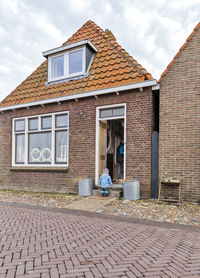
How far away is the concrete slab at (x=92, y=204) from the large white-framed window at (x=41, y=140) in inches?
98.4

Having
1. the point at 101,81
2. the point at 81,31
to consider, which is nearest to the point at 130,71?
the point at 101,81

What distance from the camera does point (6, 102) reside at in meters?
11.2

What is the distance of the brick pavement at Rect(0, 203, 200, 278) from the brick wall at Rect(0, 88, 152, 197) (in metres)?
2.78

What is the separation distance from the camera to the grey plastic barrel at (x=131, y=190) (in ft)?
24.6

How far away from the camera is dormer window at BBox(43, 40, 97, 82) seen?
31.5 feet

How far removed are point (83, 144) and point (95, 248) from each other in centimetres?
564

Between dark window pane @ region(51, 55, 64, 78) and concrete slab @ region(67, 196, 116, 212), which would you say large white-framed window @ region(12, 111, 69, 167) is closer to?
dark window pane @ region(51, 55, 64, 78)

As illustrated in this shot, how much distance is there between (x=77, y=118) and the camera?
30.2 ft

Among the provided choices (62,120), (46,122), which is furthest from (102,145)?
(46,122)

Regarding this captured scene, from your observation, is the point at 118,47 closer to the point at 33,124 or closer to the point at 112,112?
the point at 112,112

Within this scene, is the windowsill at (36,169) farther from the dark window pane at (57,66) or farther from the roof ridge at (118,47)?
the roof ridge at (118,47)

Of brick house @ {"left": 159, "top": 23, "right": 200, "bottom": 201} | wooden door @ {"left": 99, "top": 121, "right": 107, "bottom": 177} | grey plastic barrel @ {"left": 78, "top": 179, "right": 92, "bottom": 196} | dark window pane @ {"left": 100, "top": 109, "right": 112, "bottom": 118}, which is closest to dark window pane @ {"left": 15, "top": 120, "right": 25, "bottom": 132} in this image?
wooden door @ {"left": 99, "top": 121, "right": 107, "bottom": 177}

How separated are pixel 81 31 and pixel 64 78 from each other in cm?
301

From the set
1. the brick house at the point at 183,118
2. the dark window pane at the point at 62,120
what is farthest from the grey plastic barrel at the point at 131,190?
the dark window pane at the point at 62,120
